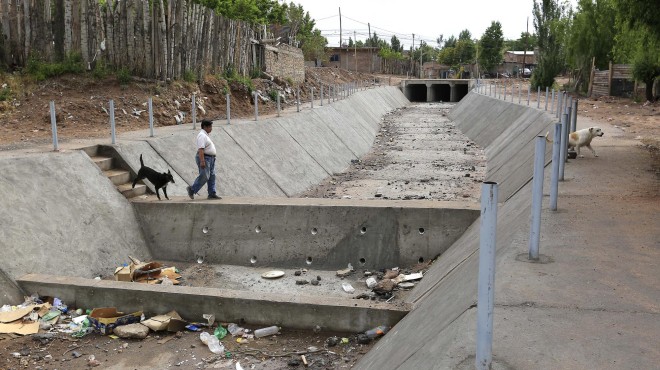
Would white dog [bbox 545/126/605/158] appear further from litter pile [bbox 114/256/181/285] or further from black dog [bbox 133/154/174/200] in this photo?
litter pile [bbox 114/256/181/285]

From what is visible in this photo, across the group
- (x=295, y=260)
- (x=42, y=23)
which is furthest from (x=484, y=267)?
(x=42, y=23)

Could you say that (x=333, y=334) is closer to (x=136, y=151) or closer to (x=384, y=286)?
(x=384, y=286)

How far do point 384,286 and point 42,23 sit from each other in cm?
1448

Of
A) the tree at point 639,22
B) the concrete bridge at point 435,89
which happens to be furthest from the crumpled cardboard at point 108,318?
the concrete bridge at point 435,89

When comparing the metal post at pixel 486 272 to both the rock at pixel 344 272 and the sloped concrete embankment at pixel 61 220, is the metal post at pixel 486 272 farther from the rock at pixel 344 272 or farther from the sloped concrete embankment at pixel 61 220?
the sloped concrete embankment at pixel 61 220

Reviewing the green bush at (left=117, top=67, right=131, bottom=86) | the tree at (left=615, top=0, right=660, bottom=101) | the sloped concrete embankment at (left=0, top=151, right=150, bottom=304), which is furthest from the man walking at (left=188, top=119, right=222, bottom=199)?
the green bush at (left=117, top=67, right=131, bottom=86)

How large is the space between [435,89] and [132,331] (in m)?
63.6

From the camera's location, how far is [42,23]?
17.8 meters

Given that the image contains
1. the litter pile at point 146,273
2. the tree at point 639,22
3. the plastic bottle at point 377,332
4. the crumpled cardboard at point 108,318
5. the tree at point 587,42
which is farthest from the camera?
the tree at point 587,42

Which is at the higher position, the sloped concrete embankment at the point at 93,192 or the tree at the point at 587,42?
the tree at the point at 587,42

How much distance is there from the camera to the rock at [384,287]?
8.67m

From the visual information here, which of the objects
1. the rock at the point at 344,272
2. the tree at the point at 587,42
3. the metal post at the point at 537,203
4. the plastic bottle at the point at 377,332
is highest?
the tree at the point at 587,42

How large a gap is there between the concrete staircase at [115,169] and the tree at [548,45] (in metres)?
34.2

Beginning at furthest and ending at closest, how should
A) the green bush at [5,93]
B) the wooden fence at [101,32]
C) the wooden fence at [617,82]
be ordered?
the wooden fence at [617,82], the wooden fence at [101,32], the green bush at [5,93]
